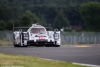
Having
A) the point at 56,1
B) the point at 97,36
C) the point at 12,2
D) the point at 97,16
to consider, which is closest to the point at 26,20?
the point at 97,16

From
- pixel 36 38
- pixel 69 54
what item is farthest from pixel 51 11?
pixel 69 54

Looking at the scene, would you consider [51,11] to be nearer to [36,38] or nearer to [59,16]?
[59,16]

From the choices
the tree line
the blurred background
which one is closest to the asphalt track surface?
the blurred background

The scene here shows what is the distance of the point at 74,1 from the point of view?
13488 cm

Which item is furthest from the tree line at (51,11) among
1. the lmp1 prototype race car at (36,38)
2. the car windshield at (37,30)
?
the lmp1 prototype race car at (36,38)

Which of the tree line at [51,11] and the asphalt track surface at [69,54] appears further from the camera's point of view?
the tree line at [51,11]

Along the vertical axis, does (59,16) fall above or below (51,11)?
below

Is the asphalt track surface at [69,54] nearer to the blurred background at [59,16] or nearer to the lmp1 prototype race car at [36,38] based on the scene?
the lmp1 prototype race car at [36,38]

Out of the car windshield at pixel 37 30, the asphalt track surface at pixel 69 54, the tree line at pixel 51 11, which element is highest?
the tree line at pixel 51 11

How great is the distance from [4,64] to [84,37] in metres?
34.8

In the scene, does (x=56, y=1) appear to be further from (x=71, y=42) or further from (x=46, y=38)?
(x=46, y=38)

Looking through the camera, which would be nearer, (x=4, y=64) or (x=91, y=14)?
(x=4, y=64)

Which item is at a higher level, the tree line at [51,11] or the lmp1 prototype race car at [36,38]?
the tree line at [51,11]

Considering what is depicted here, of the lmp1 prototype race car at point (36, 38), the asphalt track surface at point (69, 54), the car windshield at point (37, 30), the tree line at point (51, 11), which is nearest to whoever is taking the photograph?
the asphalt track surface at point (69, 54)
